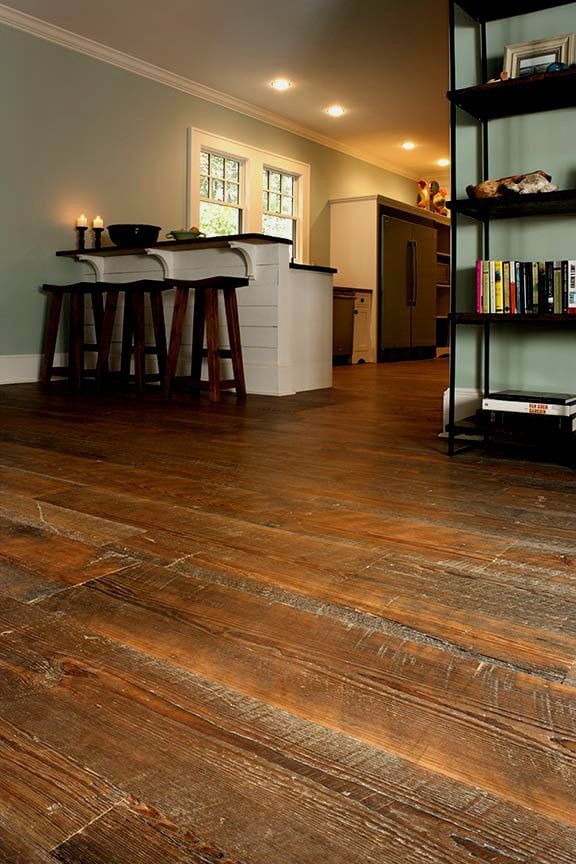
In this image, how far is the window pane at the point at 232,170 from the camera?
7.33 metres

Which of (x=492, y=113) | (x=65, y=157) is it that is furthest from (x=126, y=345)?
(x=492, y=113)

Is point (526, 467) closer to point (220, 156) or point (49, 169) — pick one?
point (49, 169)

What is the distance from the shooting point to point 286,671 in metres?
0.99

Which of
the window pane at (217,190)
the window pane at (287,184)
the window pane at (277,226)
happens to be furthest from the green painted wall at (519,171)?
the window pane at (287,184)

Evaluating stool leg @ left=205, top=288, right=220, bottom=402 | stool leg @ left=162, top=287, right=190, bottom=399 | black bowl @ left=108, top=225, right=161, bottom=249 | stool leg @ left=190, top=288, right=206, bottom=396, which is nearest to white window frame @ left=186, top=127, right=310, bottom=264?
black bowl @ left=108, top=225, right=161, bottom=249

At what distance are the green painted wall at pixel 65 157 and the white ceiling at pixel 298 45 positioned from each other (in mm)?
288

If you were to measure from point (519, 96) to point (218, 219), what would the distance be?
4.97 m

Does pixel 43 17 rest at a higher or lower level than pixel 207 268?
higher

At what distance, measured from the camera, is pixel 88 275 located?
5.80 metres

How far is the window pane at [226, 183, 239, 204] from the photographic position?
7.34 metres

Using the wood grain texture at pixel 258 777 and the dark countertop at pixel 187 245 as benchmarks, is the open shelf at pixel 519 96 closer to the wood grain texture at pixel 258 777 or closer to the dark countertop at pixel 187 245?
the dark countertop at pixel 187 245

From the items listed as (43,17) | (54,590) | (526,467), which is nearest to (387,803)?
(54,590)

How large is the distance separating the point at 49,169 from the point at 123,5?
1259mm

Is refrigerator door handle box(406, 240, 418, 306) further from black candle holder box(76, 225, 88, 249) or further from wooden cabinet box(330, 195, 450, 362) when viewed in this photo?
black candle holder box(76, 225, 88, 249)
